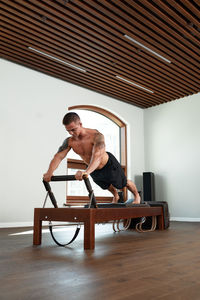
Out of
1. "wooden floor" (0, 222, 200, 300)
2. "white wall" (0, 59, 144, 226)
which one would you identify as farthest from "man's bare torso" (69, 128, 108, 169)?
"white wall" (0, 59, 144, 226)

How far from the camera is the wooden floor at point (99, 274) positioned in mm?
1091

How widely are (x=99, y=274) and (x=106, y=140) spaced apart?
5.35 meters

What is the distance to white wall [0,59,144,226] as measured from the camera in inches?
186

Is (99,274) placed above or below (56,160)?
below

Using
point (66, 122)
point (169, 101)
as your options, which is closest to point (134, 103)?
point (169, 101)

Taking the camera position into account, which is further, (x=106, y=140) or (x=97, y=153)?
(x=106, y=140)

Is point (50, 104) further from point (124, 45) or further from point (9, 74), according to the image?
point (124, 45)

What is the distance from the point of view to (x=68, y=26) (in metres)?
4.01

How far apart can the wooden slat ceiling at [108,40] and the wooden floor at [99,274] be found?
3013mm

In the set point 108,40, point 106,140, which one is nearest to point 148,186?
point 106,140

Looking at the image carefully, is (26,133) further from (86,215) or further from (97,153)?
(86,215)

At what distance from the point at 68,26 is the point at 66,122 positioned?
2142 mm

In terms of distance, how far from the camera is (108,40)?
438cm

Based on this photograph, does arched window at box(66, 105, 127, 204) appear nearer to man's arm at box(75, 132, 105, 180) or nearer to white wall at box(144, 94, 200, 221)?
white wall at box(144, 94, 200, 221)
